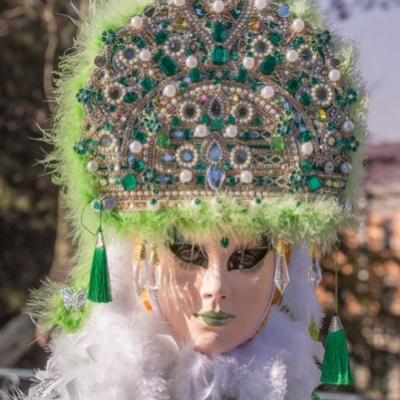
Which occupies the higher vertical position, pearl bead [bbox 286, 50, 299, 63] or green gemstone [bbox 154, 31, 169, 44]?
green gemstone [bbox 154, 31, 169, 44]

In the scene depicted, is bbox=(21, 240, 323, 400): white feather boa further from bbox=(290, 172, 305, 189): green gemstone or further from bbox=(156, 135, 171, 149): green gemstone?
bbox=(290, 172, 305, 189): green gemstone

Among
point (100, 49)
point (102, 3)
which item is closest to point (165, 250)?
point (100, 49)

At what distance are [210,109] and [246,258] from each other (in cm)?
33

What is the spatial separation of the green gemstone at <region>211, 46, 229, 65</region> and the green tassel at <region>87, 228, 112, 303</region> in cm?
46

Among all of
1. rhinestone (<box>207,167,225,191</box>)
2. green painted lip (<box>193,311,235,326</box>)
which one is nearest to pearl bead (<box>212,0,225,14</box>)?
rhinestone (<box>207,167,225,191</box>)

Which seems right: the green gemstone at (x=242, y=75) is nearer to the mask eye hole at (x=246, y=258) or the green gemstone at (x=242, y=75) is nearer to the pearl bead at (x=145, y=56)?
the pearl bead at (x=145, y=56)

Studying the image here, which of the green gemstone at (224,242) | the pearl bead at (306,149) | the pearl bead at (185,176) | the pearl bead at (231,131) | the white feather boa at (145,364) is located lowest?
the white feather boa at (145,364)

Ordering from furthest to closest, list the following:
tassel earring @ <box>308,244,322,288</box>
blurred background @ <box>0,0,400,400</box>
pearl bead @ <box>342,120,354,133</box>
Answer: blurred background @ <box>0,0,400,400</box>, tassel earring @ <box>308,244,322,288</box>, pearl bead @ <box>342,120,354,133</box>

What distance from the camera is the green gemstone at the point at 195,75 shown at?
1.83 metres

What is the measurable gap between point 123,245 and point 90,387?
33 cm

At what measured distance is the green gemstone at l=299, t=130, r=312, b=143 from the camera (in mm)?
1853

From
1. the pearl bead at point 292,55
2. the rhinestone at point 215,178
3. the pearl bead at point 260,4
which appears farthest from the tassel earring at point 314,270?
the pearl bead at point 260,4

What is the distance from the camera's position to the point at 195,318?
6.19 ft

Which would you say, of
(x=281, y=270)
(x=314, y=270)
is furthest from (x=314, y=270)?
(x=281, y=270)
